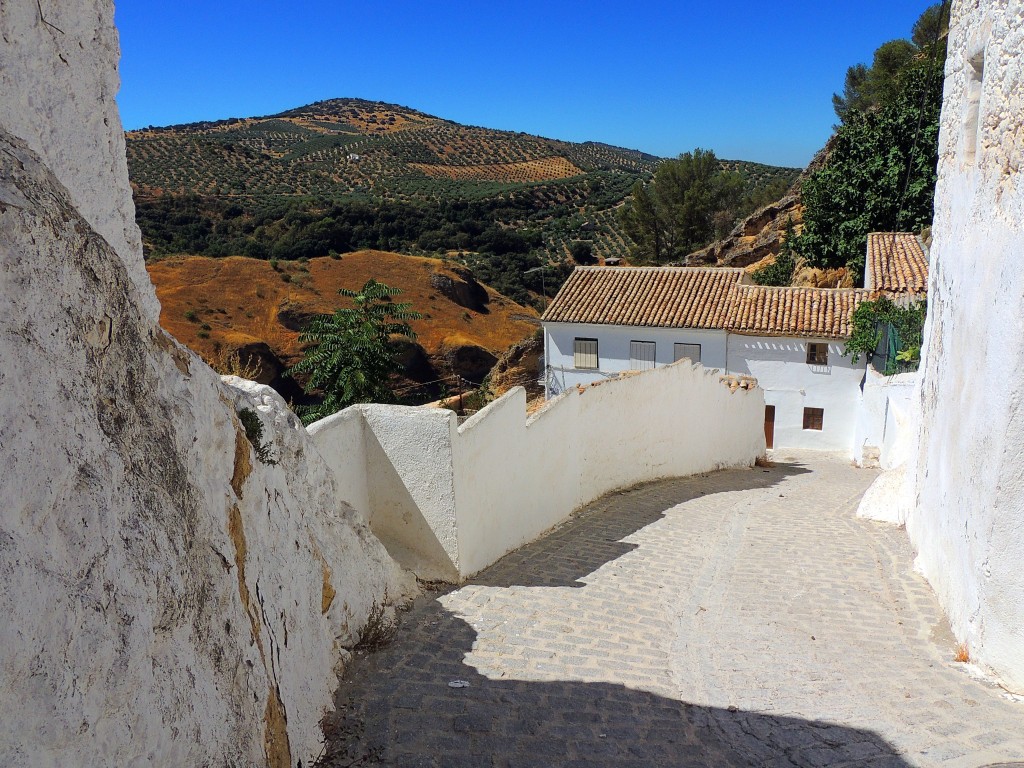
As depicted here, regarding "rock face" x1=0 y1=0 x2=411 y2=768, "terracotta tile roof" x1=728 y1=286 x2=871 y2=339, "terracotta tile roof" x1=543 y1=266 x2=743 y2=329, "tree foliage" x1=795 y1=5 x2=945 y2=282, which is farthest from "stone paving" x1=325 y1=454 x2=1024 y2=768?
"tree foliage" x1=795 y1=5 x2=945 y2=282

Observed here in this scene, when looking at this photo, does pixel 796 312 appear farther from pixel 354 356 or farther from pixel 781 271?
pixel 354 356

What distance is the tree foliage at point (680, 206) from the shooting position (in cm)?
4106

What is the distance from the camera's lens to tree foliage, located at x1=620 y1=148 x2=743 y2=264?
4106 centimetres

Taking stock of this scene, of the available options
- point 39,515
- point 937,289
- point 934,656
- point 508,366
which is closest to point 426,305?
point 508,366

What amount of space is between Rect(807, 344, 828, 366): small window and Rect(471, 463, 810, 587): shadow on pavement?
10531mm

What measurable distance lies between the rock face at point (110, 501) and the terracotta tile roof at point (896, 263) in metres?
20.5

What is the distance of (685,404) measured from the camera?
45.6 ft

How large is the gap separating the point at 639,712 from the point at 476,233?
53.0m

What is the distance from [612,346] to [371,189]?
4113 centimetres

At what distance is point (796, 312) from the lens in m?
24.4

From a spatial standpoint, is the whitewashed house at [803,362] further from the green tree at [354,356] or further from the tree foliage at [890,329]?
the green tree at [354,356]

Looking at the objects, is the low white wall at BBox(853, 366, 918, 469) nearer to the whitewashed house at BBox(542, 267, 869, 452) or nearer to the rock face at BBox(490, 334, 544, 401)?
the whitewashed house at BBox(542, 267, 869, 452)

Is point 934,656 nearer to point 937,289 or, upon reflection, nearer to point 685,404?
point 937,289

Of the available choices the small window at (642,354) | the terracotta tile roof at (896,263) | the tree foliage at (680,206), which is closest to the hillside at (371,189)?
the tree foliage at (680,206)
